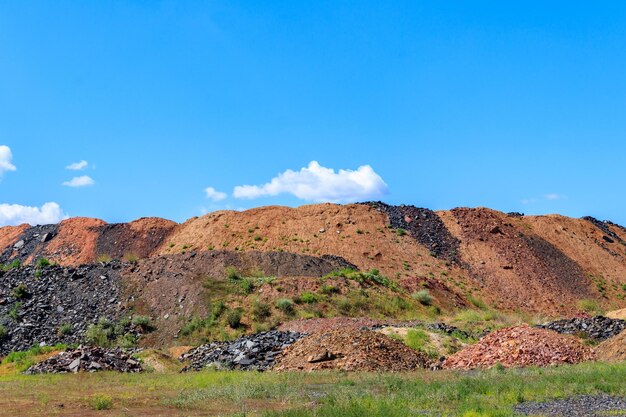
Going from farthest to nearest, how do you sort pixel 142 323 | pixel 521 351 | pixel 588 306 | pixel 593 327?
pixel 588 306, pixel 142 323, pixel 593 327, pixel 521 351

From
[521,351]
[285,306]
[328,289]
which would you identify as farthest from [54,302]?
[521,351]

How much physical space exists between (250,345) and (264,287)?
44.4 ft

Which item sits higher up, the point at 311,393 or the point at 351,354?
the point at 351,354

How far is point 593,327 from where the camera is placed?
32562 millimetres

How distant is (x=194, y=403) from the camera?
19.1 m

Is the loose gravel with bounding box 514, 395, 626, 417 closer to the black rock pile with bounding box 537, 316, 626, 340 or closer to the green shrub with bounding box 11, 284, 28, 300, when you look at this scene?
the black rock pile with bounding box 537, 316, 626, 340

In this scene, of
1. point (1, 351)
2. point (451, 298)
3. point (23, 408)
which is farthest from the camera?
point (451, 298)

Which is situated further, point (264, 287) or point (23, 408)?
point (264, 287)

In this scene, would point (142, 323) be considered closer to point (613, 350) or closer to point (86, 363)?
point (86, 363)

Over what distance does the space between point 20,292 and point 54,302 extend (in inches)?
100

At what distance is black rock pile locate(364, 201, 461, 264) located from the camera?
62.3 metres

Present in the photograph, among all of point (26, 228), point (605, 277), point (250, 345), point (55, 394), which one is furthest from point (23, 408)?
point (26, 228)

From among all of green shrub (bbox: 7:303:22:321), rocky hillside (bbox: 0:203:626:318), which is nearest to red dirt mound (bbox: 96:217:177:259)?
rocky hillside (bbox: 0:203:626:318)

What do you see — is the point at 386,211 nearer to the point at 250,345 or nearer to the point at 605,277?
the point at 605,277
